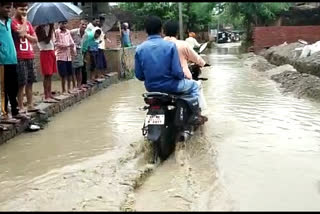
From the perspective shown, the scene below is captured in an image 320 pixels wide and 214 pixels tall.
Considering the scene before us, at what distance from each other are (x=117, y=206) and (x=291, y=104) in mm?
6342

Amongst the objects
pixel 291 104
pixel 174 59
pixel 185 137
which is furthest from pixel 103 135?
pixel 291 104

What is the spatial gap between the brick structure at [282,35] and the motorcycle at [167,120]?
863 inches

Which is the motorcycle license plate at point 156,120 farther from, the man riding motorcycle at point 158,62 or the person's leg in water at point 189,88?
the person's leg in water at point 189,88

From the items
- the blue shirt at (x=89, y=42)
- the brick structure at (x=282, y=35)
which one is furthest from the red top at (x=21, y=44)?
the brick structure at (x=282, y=35)

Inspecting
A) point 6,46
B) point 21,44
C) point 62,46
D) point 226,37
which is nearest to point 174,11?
point 62,46

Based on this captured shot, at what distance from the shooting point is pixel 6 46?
20.7ft

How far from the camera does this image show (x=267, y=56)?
22.7m

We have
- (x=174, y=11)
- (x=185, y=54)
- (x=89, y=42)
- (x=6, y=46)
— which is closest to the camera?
(x=6, y=46)

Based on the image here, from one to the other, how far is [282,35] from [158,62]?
23.4 metres

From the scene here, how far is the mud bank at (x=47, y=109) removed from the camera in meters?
6.63

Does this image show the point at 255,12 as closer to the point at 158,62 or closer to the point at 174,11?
the point at 174,11

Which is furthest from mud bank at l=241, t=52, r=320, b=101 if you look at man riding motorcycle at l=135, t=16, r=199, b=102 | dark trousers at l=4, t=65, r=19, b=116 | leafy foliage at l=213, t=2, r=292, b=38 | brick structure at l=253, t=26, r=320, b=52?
leafy foliage at l=213, t=2, r=292, b=38

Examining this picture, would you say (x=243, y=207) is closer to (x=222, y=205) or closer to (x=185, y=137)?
(x=222, y=205)

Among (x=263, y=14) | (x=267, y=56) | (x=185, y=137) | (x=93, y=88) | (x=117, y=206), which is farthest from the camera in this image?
(x=263, y=14)
